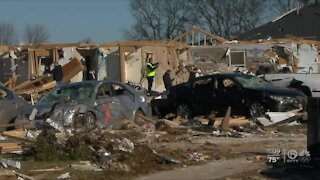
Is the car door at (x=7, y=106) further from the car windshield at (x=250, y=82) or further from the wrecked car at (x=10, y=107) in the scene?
the car windshield at (x=250, y=82)

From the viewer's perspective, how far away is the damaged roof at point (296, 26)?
57844mm

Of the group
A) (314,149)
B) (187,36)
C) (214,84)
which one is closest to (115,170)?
(314,149)

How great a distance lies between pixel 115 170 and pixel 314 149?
10.2 ft

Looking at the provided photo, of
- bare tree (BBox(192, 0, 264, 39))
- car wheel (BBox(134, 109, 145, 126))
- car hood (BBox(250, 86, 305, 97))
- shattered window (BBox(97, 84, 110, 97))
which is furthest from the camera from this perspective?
bare tree (BBox(192, 0, 264, 39))

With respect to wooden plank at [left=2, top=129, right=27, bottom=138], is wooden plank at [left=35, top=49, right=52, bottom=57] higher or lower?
higher

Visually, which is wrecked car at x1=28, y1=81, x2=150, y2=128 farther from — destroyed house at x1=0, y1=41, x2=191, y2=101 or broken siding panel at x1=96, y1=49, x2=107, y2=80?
broken siding panel at x1=96, y1=49, x2=107, y2=80

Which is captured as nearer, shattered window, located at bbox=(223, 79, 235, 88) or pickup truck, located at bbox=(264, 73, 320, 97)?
shattered window, located at bbox=(223, 79, 235, 88)

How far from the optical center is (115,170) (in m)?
11.4

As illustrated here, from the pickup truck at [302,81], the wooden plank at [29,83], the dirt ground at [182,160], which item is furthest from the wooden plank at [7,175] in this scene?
the wooden plank at [29,83]

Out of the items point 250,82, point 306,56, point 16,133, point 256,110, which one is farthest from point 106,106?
point 306,56

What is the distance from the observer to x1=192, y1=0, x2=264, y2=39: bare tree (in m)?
86.2

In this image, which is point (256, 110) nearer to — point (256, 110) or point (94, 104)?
point (256, 110)

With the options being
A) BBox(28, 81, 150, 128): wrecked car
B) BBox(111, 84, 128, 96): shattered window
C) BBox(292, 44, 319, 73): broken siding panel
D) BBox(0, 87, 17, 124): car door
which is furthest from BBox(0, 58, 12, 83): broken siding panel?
BBox(0, 87, 17, 124): car door

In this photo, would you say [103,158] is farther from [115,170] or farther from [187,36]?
[187,36]
